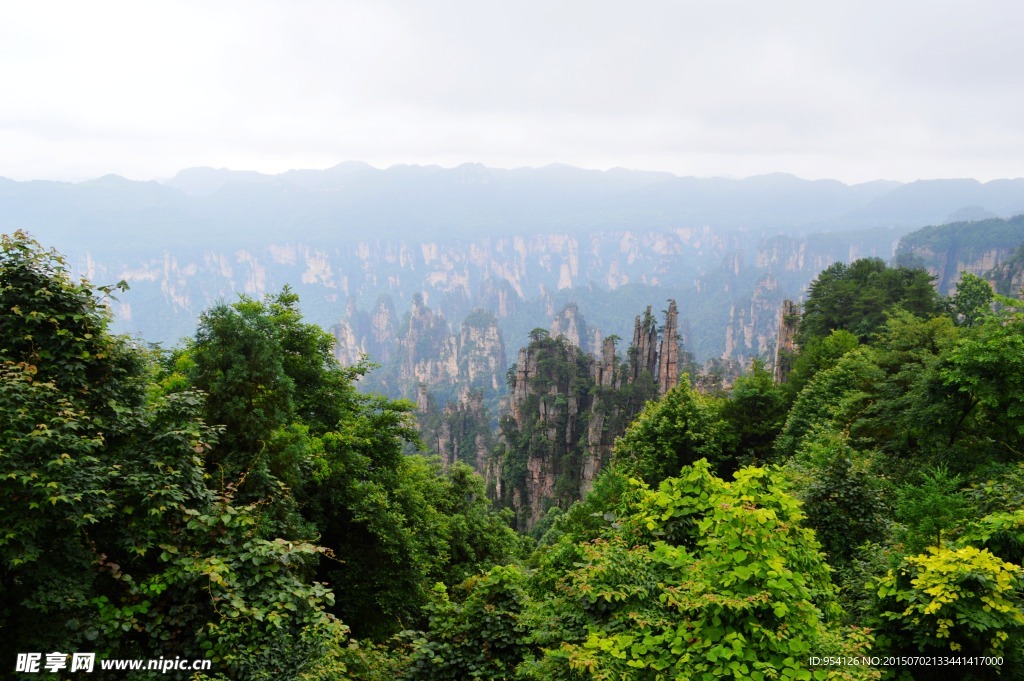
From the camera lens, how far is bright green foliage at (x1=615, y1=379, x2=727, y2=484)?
18.9 meters

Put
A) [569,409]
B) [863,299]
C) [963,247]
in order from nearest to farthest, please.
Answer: [863,299], [569,409], [963,247]

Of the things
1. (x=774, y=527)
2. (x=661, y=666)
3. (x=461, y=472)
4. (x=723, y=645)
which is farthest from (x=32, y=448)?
(x=461, y=472)

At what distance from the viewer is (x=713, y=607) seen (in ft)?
17.1

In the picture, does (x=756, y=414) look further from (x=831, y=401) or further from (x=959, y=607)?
(x=959, y=607)

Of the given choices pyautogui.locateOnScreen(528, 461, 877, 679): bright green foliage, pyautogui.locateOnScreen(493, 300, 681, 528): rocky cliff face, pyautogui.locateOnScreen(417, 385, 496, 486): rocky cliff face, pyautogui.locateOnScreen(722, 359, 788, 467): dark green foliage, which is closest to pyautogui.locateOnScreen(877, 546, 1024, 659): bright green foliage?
pyautogui.locateOnScreen(528, 461, 877, 679): bright green foliage

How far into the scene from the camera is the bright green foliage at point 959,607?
5.86m

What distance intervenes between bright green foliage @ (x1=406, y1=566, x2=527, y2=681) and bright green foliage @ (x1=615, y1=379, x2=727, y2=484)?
10.8m

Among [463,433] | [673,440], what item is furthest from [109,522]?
[463,433]

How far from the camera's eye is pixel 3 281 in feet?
23.1

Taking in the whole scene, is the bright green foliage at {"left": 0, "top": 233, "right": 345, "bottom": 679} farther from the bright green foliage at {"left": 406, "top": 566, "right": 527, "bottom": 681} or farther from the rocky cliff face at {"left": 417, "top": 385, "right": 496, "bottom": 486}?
the rocky cliff face at {"left": 417, "top": 385, "right": 496, "bottom": 486}

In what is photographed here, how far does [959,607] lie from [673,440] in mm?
13472

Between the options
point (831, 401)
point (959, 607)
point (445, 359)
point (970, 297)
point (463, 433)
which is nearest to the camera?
point (959, 607)

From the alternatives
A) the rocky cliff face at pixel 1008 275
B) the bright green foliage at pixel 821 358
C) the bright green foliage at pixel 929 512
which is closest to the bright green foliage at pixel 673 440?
the bright green foliage at pixel 929 512

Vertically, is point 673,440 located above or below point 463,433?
above
